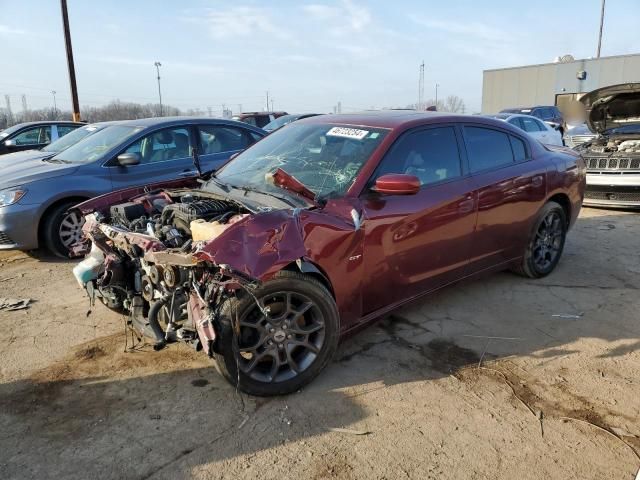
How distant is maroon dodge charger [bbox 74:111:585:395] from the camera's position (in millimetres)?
2826

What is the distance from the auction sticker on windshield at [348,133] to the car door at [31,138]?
30.6 feet

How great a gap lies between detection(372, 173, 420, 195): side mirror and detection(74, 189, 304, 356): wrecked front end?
2.15 ft

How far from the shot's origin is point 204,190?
3803mm

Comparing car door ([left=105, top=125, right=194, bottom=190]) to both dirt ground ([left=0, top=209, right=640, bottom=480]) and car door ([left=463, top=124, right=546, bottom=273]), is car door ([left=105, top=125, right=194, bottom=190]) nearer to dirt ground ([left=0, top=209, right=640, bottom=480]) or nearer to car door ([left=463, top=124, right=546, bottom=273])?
dirt ground ([left=0, top=209, right=640, bottom=480])

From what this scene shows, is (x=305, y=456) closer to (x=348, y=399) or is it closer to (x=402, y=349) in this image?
(x=348, y=399)

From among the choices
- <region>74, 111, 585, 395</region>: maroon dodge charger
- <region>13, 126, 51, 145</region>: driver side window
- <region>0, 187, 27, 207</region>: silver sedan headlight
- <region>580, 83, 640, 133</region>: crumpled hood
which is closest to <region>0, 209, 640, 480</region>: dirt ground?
<region>74, 111, 585, 395</region>: maroon dodge charger

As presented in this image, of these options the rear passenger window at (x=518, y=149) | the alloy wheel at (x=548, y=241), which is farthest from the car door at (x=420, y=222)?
the alloy wheel at (x=548, y=241)

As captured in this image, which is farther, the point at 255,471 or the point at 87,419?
the point at 87,419

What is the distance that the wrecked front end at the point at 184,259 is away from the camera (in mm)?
2725

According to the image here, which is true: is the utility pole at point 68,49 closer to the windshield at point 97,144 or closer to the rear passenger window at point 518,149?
the windshield at point 97,144

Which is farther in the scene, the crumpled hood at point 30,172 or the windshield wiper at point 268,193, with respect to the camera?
the crumpled hood at point 30,172

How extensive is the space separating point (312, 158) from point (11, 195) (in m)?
3.76

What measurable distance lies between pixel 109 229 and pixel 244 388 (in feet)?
4.87

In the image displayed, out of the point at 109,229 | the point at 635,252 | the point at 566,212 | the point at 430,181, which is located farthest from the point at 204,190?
the point at 635,252
